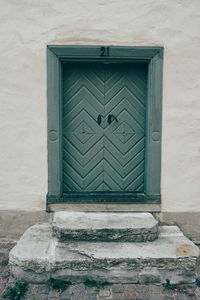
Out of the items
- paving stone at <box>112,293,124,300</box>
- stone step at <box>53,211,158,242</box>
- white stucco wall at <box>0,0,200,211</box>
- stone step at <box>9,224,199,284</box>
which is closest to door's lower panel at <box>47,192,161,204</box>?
white stucco wall at <box>0,0,200,211</box>

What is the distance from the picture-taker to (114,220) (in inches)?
152

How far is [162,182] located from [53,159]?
5.13 feet

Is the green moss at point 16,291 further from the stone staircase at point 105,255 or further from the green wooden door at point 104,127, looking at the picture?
the green wooden door at point 104,127

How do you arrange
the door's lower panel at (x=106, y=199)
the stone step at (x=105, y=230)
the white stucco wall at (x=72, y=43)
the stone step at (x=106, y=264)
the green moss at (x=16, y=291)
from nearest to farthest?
the green moss at (x=16, y=291)
the stone step at (x=106, y=264)
the stone step at (x=105, y=230)
the white stucco wall at (x=72, y=43)
the door's lower panel at (x=106, y=199)

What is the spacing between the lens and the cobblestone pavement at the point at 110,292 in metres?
Result: 3.08

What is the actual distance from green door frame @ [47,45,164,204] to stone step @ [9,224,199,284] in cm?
92

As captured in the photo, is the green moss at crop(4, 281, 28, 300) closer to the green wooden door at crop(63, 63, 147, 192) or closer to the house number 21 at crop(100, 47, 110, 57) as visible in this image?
the green wooden door at crop(63, 63, 147, 192)

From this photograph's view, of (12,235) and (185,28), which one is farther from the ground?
(185,28)

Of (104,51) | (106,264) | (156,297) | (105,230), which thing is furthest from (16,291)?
(104,51)

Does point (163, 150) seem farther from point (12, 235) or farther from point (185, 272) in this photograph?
point (12, 235)

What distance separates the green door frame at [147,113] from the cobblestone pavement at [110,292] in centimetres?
A: 121

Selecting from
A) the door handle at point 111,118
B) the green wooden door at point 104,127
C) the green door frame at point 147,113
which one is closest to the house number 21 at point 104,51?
Answer: the green door frame at point 147,113

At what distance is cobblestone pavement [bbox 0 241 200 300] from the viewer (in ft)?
A: 10.1

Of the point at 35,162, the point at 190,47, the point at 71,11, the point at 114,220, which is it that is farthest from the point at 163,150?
the point at 71,11
